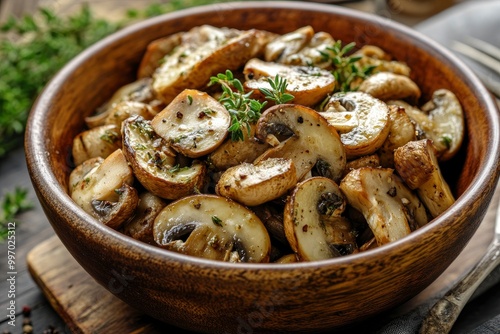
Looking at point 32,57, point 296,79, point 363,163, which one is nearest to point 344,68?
point 296,79

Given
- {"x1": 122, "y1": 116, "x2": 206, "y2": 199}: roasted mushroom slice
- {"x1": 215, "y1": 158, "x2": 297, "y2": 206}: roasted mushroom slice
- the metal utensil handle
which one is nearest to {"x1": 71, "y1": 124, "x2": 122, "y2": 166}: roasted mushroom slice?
{"x1": 122, "y1": 116, "x2": 206, "y2": 199}: roasted mushroom slice

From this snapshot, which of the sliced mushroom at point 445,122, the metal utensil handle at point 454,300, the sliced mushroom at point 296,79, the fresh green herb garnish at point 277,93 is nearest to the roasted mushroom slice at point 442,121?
the sliced mushroom at point 445,122

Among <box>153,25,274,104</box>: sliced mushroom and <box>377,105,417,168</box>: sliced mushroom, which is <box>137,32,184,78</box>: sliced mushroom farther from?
<box>377,105,417,168</box>: sliced mushroom

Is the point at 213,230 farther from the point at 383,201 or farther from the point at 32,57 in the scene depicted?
the point at 32,57

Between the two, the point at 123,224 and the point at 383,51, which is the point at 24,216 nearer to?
the point at 123,224

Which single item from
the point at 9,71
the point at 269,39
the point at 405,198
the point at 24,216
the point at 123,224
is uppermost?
the point at 269,39

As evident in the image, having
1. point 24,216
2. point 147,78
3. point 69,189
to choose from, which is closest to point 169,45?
point 147,78

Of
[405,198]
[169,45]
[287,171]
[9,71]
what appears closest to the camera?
[287,171]
